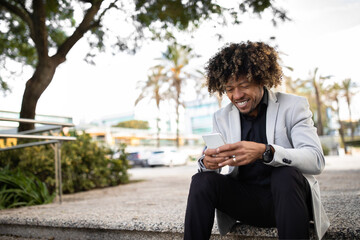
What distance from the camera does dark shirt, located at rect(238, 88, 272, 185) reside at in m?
2.14

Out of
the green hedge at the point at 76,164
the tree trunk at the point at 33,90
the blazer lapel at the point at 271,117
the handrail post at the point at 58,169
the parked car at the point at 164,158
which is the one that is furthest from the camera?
the parked car at the point at 164,158

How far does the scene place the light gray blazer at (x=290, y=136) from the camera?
6.12 feet

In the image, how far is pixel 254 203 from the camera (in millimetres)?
2061

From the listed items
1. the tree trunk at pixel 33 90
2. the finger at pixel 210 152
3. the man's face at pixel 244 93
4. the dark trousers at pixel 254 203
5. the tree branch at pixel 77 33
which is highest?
the tree branch at pixel 77 33

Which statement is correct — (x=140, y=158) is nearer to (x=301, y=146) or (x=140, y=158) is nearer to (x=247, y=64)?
(x=247, y=64)

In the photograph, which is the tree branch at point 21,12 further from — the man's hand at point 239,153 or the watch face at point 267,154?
the watch face at point 267,154

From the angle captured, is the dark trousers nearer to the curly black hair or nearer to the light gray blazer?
the light gray blazer

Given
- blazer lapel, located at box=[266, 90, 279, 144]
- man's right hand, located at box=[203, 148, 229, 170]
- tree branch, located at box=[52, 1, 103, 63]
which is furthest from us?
tree branch, located at box=[52, 1, 103, 63]

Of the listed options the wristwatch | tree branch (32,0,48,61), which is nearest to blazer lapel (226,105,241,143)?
the wristwatch

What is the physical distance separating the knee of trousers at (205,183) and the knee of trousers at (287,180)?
0.37 metres

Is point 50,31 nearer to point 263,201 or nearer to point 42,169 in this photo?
point 42,169

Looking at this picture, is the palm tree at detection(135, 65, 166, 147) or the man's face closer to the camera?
the man's face

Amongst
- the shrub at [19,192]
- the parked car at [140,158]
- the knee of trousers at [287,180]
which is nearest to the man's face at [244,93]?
the knee of trousers at [287,180]

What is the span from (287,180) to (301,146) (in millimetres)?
289
